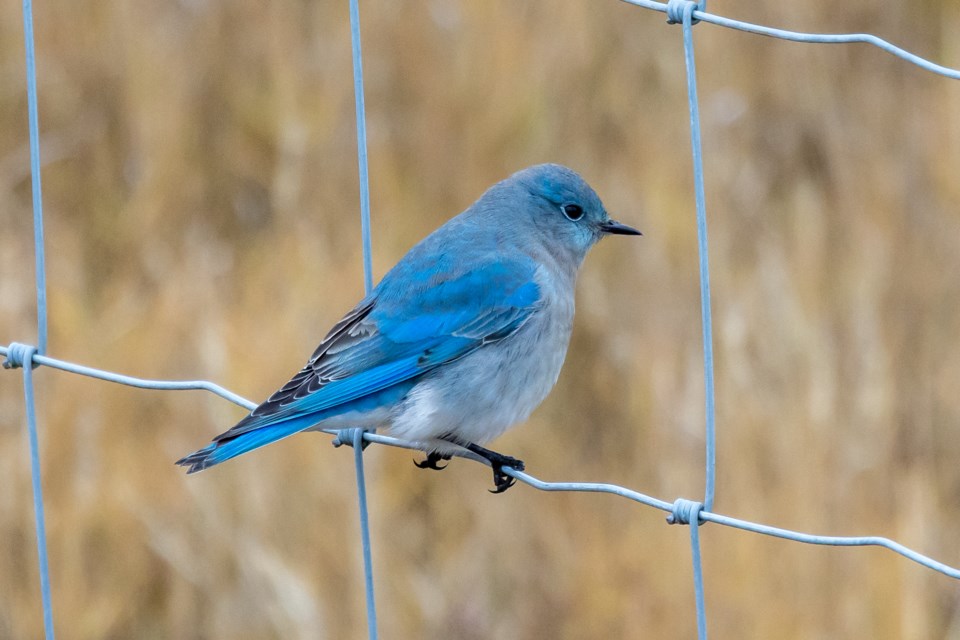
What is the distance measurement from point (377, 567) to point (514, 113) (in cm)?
208

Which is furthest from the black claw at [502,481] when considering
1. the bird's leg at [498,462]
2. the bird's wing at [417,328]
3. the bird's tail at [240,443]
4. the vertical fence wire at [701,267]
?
the vertical fence wire at [701,267]

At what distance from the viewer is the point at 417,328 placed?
340 centimetres

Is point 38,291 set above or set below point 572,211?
below

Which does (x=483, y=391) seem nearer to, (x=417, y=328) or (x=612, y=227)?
(x=417, y=328)

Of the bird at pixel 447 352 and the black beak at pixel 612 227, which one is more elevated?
the black beak at pixel 612 227

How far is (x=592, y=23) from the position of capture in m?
5.88

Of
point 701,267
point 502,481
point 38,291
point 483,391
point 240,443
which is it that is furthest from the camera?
point 502,481

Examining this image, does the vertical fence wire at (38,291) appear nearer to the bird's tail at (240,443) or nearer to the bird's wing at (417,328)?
the bird's tail at (240,443)

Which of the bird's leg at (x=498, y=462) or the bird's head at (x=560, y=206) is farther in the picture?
the bird's head at (x=560, y=206)

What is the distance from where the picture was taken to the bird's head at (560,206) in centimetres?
377

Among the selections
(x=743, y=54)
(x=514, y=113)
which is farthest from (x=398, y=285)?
(x=743, y=54)

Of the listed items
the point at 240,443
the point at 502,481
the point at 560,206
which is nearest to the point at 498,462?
the point at 502,481

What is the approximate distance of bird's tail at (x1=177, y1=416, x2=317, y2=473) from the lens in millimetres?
3000

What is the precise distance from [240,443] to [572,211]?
117 centimetres
